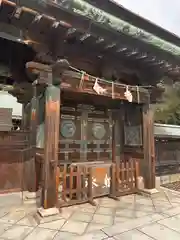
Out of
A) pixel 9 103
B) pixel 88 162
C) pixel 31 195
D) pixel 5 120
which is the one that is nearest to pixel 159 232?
pixel 88 162

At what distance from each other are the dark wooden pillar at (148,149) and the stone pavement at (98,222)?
0.86m

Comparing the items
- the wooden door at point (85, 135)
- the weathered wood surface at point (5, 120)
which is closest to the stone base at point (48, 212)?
the wooden door at point (85, 135)

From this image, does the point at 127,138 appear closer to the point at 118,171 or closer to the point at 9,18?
the point at 118,171

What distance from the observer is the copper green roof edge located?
12.3 feet

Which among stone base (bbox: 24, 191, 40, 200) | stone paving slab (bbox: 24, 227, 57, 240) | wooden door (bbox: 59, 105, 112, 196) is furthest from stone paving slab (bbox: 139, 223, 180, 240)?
stone base (bbox: 24, 191, 40, 200)

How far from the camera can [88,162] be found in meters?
5.95

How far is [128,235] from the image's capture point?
3168 millimetres

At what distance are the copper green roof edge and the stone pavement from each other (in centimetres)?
385

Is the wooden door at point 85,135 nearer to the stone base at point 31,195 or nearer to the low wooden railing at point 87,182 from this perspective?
the low wooden railing at point 87,182

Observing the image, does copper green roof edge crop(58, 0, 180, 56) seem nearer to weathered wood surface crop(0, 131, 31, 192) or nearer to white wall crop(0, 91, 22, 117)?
weathered wood surface crop(0, 131, 31, 192)

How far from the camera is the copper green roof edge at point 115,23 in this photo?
12.3 feet

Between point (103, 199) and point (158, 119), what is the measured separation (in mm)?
8150

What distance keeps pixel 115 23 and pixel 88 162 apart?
380cm

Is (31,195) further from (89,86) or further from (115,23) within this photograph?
(115,23)
